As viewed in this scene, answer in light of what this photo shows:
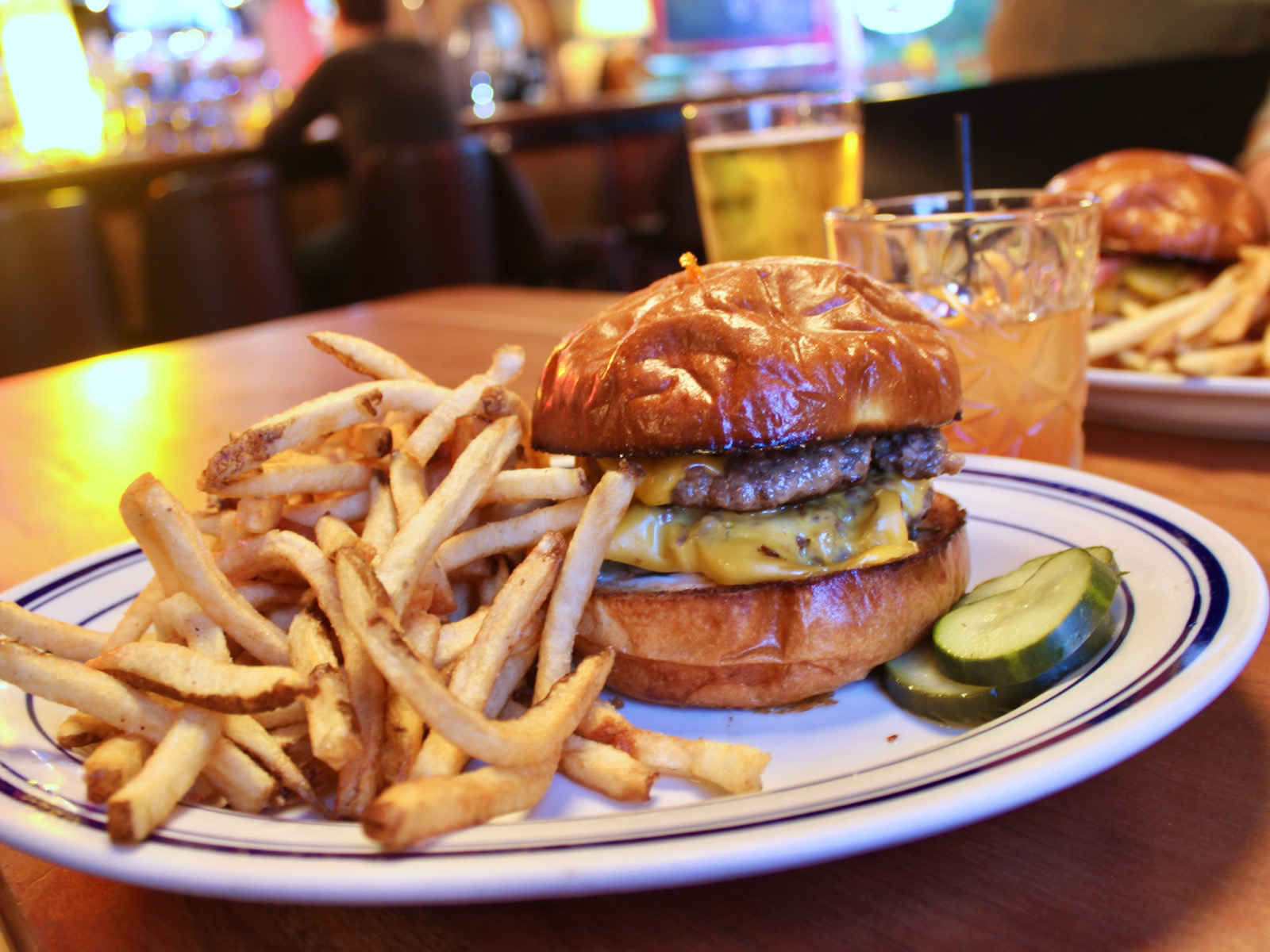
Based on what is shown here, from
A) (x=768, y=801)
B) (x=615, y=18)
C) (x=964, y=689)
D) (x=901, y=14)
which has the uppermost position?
(x=615, y=18)

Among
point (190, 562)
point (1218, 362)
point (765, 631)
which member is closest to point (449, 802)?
point (190, 562)

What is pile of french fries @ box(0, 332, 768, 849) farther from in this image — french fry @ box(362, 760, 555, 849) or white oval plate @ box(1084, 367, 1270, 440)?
white oval plate @ box(1084, 367, 1270, 440)

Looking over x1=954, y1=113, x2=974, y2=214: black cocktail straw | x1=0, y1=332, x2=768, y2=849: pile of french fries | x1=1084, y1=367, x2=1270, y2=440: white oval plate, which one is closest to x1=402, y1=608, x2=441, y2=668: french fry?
x1=0, y1=332, x2=768, y2=849: pile of french fries

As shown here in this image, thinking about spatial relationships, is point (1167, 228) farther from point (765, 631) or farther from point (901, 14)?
point (901, 14)

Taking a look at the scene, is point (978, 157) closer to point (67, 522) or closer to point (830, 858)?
point (67, 522)

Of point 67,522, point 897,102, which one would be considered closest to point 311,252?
point 897,102

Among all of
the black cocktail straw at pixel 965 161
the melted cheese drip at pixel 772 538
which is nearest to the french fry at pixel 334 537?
the melted cheese drip at pixel 772 538
